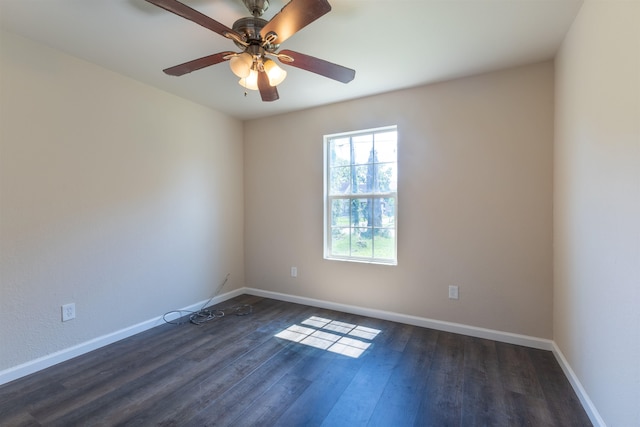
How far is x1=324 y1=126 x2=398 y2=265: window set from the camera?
309cm

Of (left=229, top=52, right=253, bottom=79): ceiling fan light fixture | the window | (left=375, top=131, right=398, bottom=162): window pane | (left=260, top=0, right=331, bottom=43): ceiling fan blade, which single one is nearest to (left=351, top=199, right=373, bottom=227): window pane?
the window

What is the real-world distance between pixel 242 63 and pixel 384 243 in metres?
2.16

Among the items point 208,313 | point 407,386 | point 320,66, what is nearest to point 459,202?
point 407,386

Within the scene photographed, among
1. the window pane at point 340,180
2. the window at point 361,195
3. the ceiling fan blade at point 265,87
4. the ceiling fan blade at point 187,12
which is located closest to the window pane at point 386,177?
the window at point 361,195

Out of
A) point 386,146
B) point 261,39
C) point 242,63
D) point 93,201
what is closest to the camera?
point 261,39

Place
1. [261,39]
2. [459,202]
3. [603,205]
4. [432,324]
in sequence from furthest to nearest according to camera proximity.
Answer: [432,324]
[459,202]
[261,39]
[603,205]

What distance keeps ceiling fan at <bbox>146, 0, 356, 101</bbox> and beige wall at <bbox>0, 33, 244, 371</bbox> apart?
1.13m

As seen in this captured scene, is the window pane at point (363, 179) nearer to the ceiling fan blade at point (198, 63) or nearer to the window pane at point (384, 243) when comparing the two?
the window pane at point (384, 243)

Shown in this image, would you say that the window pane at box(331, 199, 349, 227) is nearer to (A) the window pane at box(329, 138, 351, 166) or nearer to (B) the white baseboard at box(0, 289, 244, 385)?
(A) the window pane at box(329, 138, 351, 166)

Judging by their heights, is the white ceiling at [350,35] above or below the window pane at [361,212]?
above

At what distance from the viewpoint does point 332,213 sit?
3451 mm

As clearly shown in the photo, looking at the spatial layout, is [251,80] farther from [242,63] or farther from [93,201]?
[93,201]

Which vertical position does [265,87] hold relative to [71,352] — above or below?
above

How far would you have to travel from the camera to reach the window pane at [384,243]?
10.1ft
